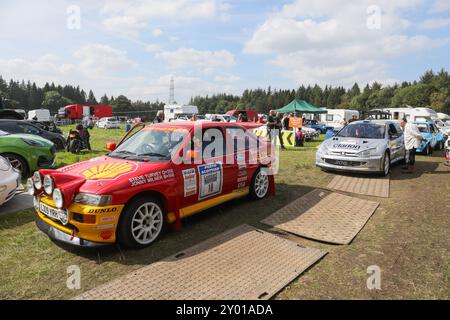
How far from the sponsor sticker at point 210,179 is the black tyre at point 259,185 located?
3.43ft

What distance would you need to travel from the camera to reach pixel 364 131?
9.44m

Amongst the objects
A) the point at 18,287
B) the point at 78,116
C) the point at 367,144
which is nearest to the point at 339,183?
the point at 367,144

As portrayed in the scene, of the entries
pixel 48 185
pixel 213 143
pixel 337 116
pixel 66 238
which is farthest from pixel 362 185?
pixel 337 116

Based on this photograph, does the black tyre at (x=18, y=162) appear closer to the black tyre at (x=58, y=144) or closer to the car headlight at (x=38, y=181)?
the car headlight at (x=38, y=181)

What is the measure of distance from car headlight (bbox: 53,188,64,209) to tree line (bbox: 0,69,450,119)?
7069 cm

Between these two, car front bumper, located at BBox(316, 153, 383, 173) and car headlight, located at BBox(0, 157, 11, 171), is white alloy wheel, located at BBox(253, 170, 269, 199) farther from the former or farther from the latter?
car headlight, located at BBox(0, 157, 11, 171)

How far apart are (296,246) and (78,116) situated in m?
59.9

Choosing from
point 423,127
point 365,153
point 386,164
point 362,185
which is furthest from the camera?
point 423,127

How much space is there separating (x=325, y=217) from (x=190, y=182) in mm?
2431

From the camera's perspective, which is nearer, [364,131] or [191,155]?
[191,155]

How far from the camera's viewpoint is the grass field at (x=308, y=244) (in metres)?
3.20

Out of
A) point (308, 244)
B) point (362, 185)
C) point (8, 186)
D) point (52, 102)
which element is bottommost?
point (308, 244)

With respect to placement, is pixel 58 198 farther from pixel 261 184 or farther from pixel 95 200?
pixel 261 184
